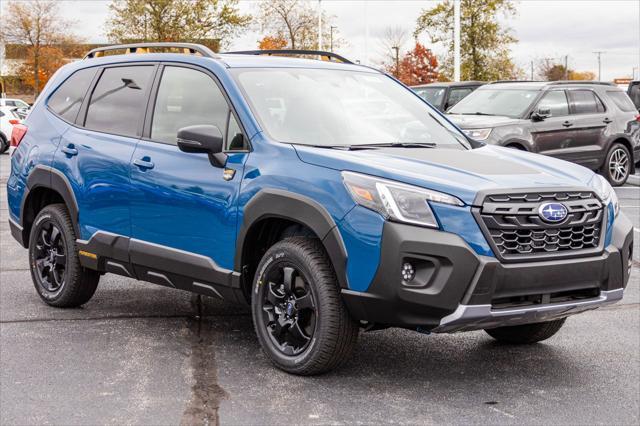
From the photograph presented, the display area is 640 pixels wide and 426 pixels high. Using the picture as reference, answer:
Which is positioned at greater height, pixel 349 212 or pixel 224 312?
pixel 349 212

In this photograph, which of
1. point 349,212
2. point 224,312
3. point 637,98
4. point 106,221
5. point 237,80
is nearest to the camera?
point 349,212

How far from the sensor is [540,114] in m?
15.3

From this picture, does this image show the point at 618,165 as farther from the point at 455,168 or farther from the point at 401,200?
the point at 401,200

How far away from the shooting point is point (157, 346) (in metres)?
5.73

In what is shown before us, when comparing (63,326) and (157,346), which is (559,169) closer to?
(157,346)

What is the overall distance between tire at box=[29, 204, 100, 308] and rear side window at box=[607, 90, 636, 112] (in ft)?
41.4

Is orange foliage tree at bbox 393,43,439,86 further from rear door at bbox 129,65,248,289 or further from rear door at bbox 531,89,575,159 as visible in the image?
rear door at bbox 129,65,248,289

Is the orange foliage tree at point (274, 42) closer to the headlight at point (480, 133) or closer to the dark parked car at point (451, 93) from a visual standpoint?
the dark parked car at point (451, 93)

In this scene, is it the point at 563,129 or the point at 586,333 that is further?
the point at 563,129

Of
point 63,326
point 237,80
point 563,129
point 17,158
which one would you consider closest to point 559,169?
point 237,80

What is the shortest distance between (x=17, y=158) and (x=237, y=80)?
239cm

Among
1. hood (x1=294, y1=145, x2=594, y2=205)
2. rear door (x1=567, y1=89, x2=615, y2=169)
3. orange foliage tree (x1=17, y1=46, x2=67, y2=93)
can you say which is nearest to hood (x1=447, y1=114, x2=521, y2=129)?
rear door (x1=567, y1=89, x2=615, y2=169)

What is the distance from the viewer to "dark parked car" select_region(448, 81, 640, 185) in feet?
49.8

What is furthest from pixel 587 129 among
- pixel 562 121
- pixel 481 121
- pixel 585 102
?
pixel 481 121
